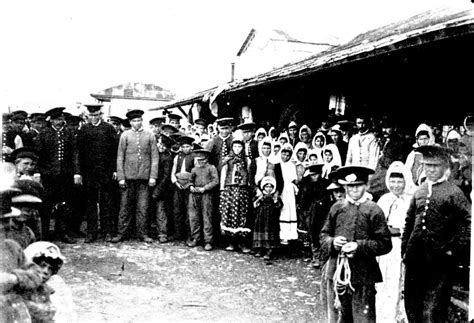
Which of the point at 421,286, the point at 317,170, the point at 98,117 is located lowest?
the point at 421,286

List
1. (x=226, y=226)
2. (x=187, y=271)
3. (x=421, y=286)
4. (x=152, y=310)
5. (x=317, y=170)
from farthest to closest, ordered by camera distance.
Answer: (x=226, y=226) → (x=317, y=170) → (x=187, y=271) → (x=152, y=310) → (x=421, y=286)

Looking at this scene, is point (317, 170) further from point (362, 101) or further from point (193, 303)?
point (193, 303)

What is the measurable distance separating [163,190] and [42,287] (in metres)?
5.22

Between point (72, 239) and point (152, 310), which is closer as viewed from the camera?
point (152, 310)

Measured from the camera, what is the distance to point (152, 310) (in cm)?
561

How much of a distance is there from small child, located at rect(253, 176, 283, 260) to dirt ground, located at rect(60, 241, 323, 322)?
232mm

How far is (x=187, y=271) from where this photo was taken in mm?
7074

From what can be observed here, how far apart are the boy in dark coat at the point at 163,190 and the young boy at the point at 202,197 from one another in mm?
475

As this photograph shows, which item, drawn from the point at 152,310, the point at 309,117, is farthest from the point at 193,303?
the point at 309,117

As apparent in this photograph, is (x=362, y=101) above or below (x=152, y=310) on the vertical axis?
above

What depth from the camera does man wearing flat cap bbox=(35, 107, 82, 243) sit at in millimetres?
8148

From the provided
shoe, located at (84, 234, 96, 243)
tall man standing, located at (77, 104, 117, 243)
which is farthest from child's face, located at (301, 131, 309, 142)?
shoe, located at (84, 234, 96, 243)

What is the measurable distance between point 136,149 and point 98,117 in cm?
77

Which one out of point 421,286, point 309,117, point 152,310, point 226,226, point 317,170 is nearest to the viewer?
point 421,286
